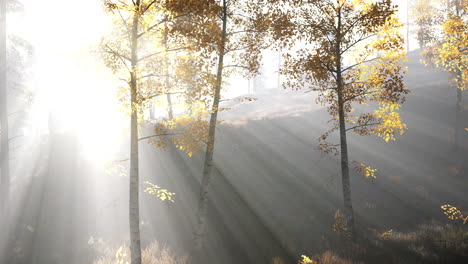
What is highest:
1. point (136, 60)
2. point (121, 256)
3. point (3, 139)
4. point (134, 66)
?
point (136, 60)

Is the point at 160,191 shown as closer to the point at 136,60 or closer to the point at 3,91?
the point at 136,60

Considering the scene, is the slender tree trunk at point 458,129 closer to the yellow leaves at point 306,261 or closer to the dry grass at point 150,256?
the yellow leaves at point 306,261

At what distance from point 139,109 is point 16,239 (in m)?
9.16

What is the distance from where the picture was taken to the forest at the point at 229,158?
806 cm

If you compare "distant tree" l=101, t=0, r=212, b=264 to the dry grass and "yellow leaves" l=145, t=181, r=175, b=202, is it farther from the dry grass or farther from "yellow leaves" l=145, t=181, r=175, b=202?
the dry grass

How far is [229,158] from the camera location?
52.9 ft

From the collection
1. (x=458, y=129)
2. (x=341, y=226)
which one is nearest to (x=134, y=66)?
(x=341, y=226)

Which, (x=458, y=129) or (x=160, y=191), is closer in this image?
(x=160, y=191)

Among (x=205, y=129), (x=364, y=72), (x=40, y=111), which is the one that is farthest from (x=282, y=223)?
(x=40, y=111)

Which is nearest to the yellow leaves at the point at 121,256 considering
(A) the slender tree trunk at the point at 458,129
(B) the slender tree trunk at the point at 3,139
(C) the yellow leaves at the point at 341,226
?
(C) the yellow leaves at the point at 341,226

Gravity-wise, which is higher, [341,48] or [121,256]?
[341,48]

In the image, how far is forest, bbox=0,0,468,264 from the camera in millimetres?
8062

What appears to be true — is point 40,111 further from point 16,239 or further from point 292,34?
point 292,34

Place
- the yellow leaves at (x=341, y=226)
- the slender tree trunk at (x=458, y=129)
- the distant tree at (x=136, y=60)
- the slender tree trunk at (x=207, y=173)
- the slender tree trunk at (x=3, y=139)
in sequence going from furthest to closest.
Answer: the slender tree trunk at (x=458, y=129) → the slender tree trunk at (x=3, y=139) → the yellow leaves at (x=341, y=226) → the slender tree trunk at (x=207, y=173) → the distant tree at (x=136, y=60)
